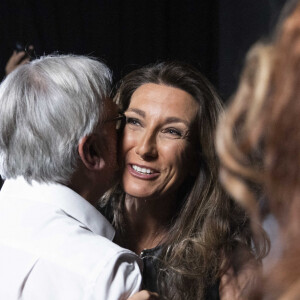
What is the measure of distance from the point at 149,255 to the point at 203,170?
0.35 metres

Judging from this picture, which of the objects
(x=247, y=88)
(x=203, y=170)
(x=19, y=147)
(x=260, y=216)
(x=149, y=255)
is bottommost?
(x=149, y=255)

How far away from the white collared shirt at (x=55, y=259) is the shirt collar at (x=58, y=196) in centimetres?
2

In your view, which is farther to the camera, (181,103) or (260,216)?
(181,103)

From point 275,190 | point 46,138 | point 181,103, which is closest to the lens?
point 275,190

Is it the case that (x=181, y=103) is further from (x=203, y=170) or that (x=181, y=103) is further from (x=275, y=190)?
(x=275, y=190)

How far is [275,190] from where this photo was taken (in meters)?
0.62

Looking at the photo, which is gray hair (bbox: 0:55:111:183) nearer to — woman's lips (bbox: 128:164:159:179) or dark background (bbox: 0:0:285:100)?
woman's lips (bbox: 128:164:159:179)

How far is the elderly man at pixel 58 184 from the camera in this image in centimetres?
132

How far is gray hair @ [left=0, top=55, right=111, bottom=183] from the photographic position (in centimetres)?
154

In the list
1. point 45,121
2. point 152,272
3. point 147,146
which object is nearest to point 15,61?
point 147,146

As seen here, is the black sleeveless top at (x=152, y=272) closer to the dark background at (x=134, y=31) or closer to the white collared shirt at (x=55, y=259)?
the white collared shirt at (x=55, y=259)

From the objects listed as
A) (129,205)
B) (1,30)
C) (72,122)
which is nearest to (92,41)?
(1,30)

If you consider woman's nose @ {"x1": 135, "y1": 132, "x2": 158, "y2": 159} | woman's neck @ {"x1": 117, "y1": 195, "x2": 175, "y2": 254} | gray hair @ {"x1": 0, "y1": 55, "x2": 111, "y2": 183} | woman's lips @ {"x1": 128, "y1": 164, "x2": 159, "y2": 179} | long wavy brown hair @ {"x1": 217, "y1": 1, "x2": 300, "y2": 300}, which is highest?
long wavy brown hair @ {"x1": 217, "y1": 1, "x2": 300, "y2": 300}

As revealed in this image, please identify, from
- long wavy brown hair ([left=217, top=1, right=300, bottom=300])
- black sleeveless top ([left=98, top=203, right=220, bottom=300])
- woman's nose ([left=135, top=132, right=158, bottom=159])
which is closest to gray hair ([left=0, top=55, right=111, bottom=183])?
woman's nose ([left=135, top=132, right=158, bottom=159])
